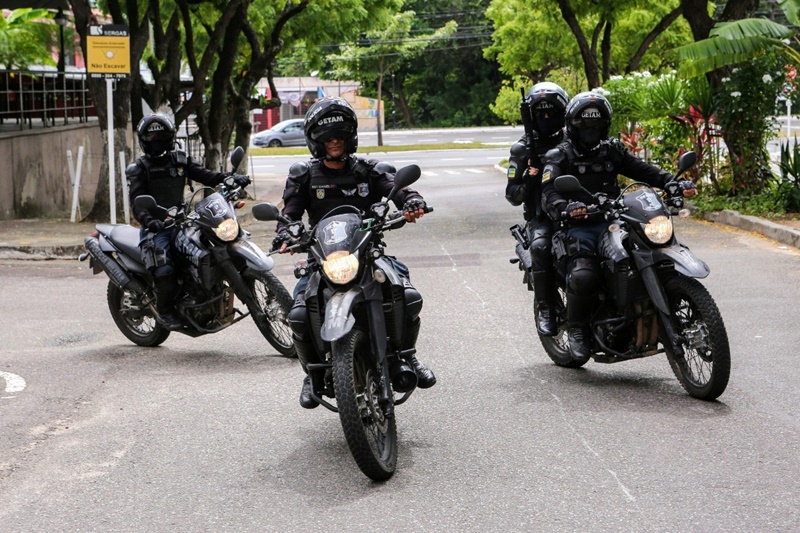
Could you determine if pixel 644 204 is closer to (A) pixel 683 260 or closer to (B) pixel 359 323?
(A) pixel 683 260

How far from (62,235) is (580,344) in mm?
12086

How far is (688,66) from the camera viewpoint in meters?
A: 17.4

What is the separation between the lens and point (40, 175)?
23.2m

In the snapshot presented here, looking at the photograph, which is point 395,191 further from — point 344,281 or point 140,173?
point 140,173

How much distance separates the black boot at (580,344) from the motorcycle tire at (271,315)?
83.2 inches

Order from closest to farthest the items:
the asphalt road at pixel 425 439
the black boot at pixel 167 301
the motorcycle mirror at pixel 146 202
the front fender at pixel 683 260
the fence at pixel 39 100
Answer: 1. the asphalt road at pixel 425 439
2. the front fender at pixel 683 260
3. the motorcycle mirror at pixel 146 202
4. the black boot at pixel 167 301
5. the fence at pixel 39 100

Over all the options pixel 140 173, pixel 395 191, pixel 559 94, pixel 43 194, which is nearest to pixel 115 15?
pixel 43 194

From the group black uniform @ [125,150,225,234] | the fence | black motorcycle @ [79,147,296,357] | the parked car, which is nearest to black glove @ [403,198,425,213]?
black motorcycle @ [79,147,296,357]

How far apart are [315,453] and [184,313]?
333 cm

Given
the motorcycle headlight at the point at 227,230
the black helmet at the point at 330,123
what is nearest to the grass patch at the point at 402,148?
the motorcycle headlight at the point at 227,230

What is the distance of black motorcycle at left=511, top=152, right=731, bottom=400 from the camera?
Result: 7.01m

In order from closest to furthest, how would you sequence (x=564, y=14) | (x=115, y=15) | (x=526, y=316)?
(x=526, y=316) → (x=115, y=15) → (x=564, y=14)

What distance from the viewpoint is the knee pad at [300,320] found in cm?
634

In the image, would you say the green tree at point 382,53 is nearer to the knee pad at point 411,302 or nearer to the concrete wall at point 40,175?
the concrete wall at point 40,175
